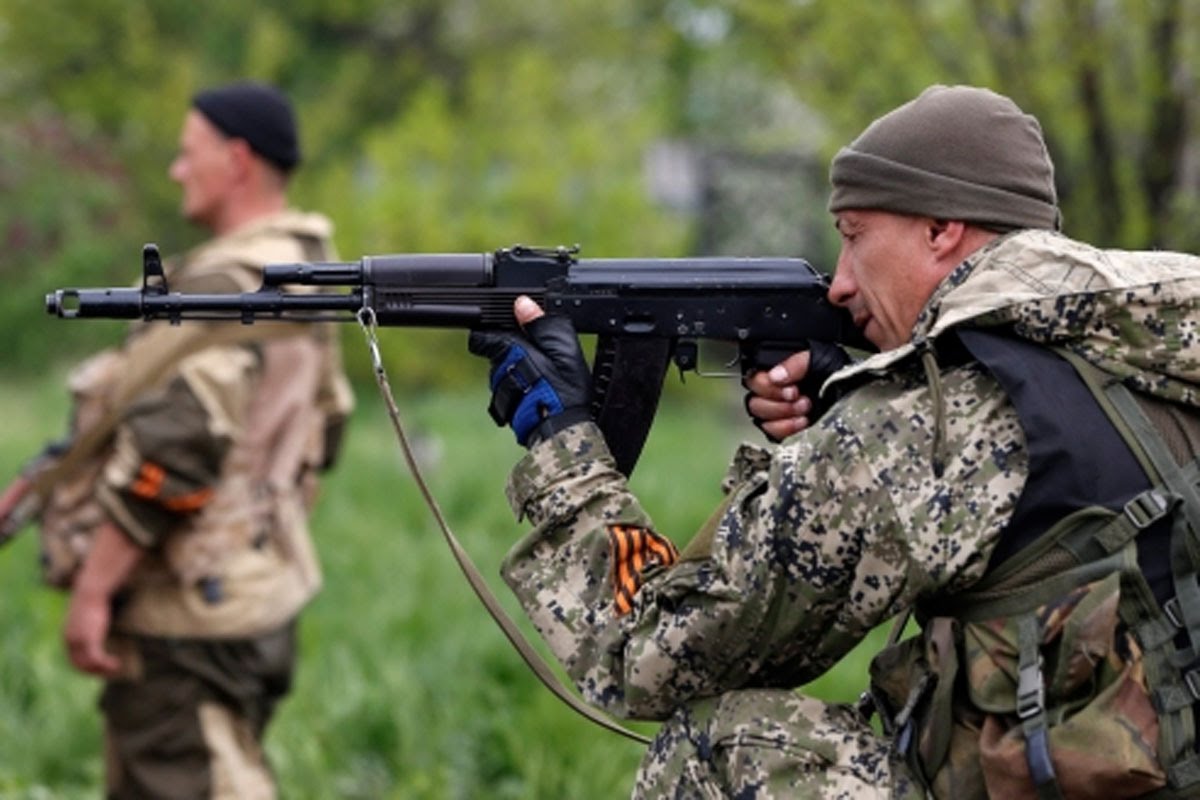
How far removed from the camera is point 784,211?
19312mm

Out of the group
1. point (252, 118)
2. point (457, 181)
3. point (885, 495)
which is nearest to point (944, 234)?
point (885, 495)

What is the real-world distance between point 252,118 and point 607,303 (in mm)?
2256

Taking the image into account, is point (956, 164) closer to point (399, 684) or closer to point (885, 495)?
point (885, 495)

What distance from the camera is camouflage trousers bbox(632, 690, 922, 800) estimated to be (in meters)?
2.68

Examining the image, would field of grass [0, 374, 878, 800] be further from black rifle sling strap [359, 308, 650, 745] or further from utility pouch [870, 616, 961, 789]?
utility pouch [870, 616, 961, 789]

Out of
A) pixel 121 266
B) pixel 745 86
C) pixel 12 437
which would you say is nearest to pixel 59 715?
pixel 12 437

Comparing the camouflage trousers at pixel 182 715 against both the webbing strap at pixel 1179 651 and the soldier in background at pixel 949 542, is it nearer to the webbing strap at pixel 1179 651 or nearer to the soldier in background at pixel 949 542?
the soldier in background at pixel 949 542

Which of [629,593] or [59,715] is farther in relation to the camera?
[59,715]

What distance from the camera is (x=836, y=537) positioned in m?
2.55

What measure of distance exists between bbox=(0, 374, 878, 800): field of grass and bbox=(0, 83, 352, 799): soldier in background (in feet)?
2.24

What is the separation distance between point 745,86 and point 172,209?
28.9ft

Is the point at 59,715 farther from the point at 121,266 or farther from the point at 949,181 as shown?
the point at 121,266

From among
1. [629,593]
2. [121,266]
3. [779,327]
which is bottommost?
[629,593]

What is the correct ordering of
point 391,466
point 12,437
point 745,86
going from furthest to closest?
point 745,86, point 12,437, point 391,466
